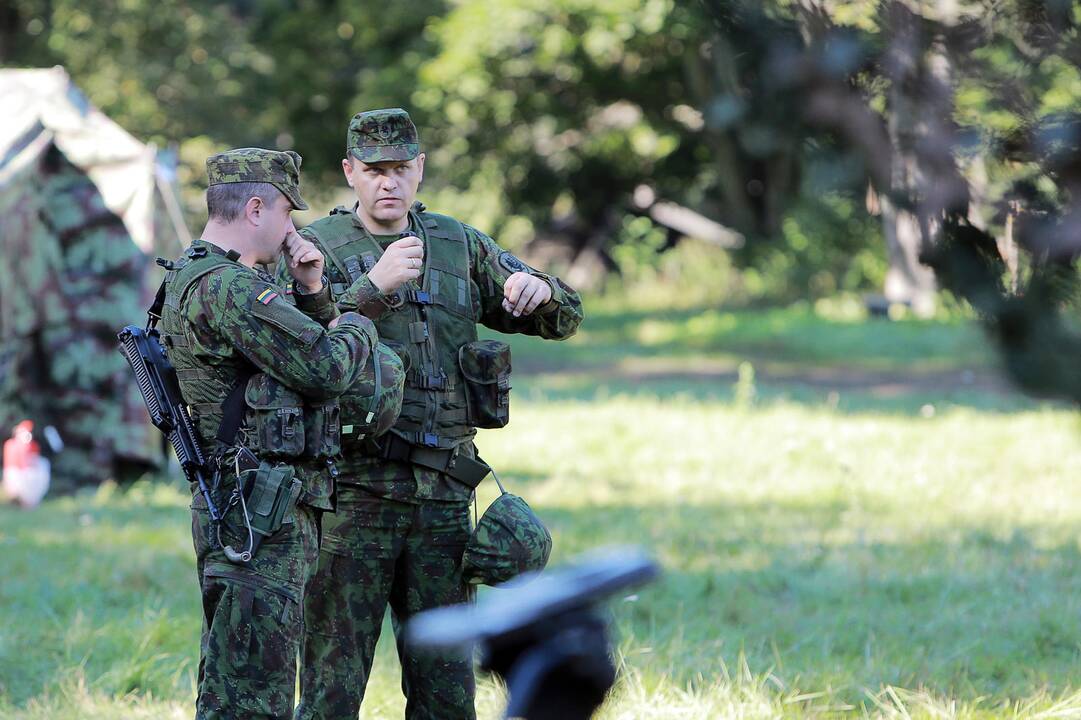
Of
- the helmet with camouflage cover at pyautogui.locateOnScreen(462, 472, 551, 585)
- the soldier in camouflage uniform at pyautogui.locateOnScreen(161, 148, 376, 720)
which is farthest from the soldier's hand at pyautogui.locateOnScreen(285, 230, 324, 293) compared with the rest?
the helmet with camouflage cover at pyautogui.locateOnScreen(462, 472, 551, 585)

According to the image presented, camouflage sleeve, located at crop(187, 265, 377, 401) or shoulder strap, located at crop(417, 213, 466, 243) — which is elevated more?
shoulder strap, located at crop(417, 213, 466, 243)

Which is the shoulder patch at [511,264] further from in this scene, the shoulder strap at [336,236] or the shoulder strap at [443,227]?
the shoulder strap at [336,236]

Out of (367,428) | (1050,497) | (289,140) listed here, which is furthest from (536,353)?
(367,428)

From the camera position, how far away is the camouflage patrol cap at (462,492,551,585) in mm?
4098

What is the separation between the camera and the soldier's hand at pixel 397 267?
4066 mm

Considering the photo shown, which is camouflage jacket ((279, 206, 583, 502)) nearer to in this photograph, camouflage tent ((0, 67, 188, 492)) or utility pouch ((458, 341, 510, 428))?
utility pouch ((458, 341, 510, 428))

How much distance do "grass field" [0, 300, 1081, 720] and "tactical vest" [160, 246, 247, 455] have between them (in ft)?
5.13

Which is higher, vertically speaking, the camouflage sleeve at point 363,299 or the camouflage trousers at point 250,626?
the camouflage sleeve at point 363,299

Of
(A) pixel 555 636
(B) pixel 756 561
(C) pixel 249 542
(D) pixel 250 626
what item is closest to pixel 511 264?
(C) pixel 249 542

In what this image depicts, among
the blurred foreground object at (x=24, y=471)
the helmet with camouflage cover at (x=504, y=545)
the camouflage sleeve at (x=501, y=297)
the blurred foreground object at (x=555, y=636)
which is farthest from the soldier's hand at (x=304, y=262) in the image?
the blurred foreground object at (x=24, y=471)

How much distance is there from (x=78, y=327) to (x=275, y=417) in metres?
6.77

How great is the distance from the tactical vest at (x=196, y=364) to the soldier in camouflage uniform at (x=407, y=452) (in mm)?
434

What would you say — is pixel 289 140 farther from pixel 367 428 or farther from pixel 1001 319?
pixel 1001 319

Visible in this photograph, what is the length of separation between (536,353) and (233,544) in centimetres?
1701
